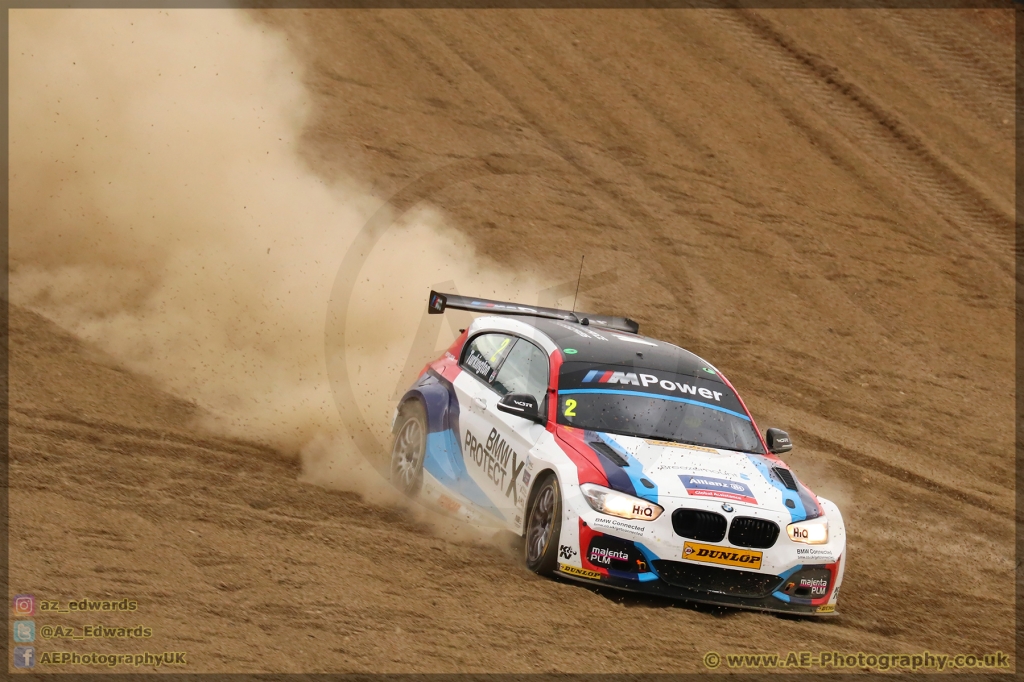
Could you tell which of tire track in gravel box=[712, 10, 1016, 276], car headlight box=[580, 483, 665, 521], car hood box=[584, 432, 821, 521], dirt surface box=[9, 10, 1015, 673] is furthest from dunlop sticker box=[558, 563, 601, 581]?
tire track in gravel box=[712, 10, 1016, 276]

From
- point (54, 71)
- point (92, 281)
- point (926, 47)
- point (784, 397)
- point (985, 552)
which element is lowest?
point (985, 552)

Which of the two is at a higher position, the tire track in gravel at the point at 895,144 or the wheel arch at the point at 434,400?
the tire track in gravel at the point at 895,144

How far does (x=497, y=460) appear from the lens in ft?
Result: 25.0

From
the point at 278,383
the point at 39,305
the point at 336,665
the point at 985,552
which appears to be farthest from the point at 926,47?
the point at 336,665

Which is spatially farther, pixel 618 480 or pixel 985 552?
pixel 985 552

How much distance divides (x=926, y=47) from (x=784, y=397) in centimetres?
1061

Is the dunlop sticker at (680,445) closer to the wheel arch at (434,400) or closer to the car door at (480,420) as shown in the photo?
the car door at (480,420)

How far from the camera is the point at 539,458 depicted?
7.09 m

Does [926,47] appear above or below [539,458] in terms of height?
above

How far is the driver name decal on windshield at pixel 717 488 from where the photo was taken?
6.66m

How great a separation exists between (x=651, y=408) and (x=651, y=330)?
6.33m

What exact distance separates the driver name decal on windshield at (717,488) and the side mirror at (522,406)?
114 cm

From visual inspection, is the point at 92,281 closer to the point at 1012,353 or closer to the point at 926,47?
the point at 1012,353

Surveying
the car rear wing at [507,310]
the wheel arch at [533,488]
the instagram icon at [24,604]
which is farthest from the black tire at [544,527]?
the instagram icon at [24,604]
